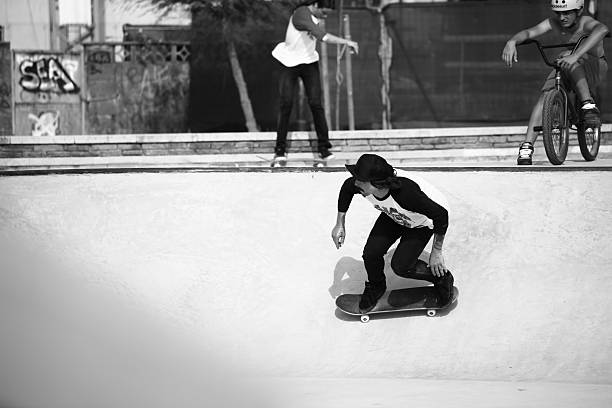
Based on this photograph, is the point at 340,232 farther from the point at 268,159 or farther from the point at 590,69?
the point at 268,159

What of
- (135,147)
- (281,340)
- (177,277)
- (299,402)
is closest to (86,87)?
(135,147)

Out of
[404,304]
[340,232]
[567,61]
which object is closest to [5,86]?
[567,61]

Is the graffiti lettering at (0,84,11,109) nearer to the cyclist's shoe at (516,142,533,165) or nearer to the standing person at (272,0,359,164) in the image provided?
the standing person at (272,0,359,164)

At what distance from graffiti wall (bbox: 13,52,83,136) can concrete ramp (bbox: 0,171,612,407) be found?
25.0ft

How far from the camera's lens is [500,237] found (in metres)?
7.96

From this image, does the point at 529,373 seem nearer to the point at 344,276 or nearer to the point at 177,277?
the point at 344,276

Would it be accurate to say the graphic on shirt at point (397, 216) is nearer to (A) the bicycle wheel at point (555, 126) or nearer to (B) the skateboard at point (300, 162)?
(A) the bicycle wheel at point (555, 126)

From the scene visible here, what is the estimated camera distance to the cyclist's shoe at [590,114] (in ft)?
32.7

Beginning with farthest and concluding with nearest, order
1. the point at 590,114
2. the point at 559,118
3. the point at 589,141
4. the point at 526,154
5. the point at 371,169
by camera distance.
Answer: the point at 589,141, the point at 526,154, the point at 590,114, the point at 559,118, the point at 371,169

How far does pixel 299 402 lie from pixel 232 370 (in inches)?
30.5

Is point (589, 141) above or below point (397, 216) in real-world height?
above

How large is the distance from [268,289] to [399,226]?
110cm

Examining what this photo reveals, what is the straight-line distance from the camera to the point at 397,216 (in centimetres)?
674

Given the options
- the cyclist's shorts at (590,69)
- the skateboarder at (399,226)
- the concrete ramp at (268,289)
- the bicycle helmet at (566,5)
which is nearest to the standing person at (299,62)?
the concrete ramp at (268,289)
